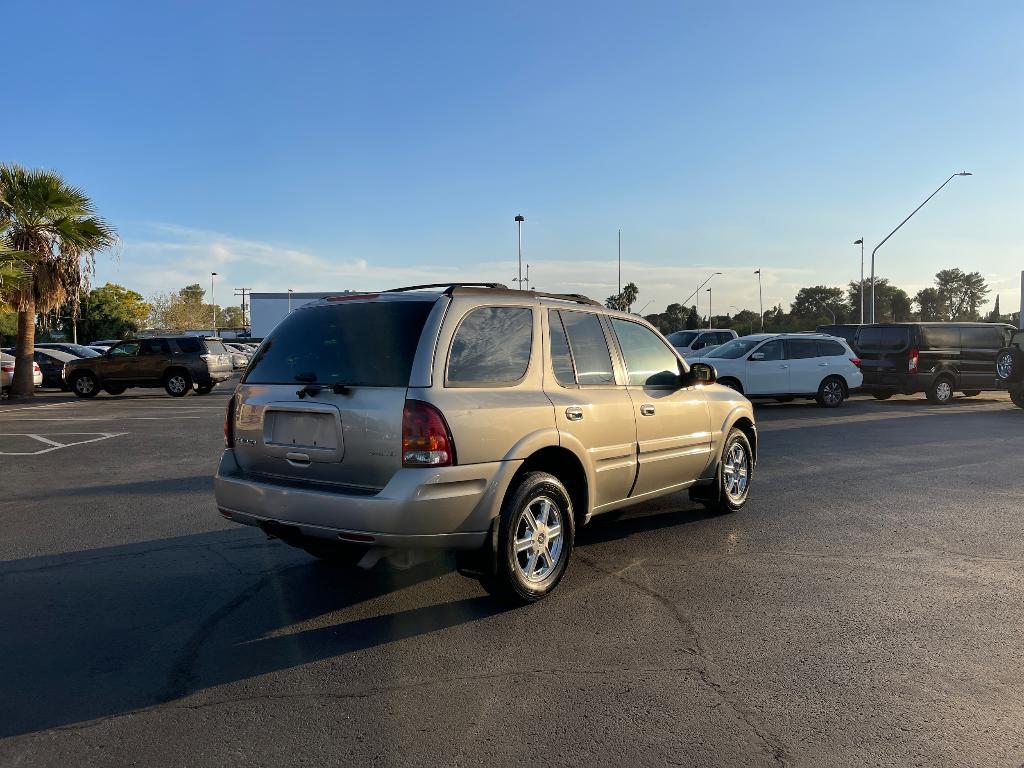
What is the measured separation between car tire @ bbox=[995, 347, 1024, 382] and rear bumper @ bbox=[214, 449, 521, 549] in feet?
56.1

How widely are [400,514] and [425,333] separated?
1.01 meters

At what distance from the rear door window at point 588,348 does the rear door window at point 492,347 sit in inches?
17.0

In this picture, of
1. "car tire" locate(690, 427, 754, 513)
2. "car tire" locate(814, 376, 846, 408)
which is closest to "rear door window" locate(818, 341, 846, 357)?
"car tire" locate(814, 376, 846, 408)

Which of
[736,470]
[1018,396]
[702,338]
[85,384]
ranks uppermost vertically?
[702,338]

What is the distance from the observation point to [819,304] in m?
96.9

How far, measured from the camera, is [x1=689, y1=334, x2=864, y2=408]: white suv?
57.2ft

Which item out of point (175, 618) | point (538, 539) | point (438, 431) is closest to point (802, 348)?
point (538, 539)

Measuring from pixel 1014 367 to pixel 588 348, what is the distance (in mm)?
16035

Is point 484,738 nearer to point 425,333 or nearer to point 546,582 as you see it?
point 546,582

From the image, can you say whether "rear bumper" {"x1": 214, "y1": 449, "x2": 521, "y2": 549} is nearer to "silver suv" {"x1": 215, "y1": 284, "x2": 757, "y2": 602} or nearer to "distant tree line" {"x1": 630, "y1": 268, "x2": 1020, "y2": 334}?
"silver suv" {"x1": 215, "y1": 284, "x2": 757, "y2": 602}

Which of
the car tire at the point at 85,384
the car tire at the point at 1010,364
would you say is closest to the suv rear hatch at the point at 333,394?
the car tire at the point at 1010,364

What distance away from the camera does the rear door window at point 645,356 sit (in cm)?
591

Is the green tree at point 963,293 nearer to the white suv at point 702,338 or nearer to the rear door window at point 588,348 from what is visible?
the white suv at point 702,338

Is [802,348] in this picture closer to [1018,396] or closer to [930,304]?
[1018,396]
